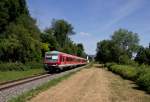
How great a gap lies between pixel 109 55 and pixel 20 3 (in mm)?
42575

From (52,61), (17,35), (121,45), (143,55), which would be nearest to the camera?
(52,61)

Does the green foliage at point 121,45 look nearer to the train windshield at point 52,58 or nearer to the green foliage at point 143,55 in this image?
the green foliage at point 143,55

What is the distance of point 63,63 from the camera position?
166ft

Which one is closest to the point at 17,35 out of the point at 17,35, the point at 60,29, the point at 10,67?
the point at 17,35

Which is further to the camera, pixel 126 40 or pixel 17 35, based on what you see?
pixel 126 40

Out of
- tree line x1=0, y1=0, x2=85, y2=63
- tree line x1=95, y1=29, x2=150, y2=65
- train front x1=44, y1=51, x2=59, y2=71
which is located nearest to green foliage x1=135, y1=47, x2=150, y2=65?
tree line x1=95, y1=29, x2=150, y2=65

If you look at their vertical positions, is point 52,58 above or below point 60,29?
below

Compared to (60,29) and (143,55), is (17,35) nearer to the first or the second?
(143,55)

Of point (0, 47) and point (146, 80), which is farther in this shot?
point (0, 47)

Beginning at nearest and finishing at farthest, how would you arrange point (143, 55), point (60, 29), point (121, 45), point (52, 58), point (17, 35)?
point (52, 58)
point (17, 35)
point (143, 55)
point (121, 45)
point (60, 29)

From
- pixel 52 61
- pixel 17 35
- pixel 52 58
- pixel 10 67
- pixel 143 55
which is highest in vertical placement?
pixel 17 35

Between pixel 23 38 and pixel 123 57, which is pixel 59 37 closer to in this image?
pixel 123 57

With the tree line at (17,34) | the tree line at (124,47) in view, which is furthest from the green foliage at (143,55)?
the tree line at (17,34)

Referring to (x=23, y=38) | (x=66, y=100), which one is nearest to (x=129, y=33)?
(x=23, y=38)
